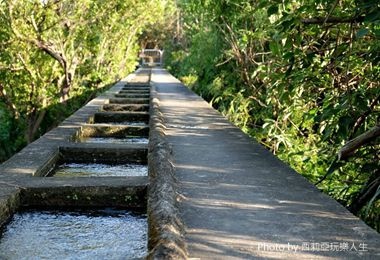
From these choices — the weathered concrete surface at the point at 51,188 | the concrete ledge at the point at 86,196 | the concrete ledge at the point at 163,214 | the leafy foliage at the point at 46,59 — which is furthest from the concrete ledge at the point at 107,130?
the leafy foliage at the point at 46,59

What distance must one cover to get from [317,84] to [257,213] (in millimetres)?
2047

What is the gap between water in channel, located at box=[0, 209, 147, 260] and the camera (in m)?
2.43

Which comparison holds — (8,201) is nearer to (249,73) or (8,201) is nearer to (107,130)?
(107,130)

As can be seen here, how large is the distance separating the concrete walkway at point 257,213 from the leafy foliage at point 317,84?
27 cm

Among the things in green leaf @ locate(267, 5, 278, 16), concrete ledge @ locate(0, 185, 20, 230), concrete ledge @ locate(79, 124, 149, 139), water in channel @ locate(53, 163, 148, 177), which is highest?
green leaf @ locate(267, 5, 278, 16)

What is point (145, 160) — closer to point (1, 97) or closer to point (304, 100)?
point (304, 100)

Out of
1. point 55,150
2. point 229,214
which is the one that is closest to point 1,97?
point 55,150

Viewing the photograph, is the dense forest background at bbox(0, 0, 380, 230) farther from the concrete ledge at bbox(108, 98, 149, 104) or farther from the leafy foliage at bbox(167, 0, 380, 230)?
the concrete ledge at bbox(108, 98, 149, 104)

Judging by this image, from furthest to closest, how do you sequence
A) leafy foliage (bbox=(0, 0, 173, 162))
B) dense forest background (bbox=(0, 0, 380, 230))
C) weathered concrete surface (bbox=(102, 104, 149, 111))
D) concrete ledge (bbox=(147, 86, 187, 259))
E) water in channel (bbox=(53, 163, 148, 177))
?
leafy foliage (bbox=(0, 0, 173, 162)) < weathered concrete surface (bbox=(102, 104, 149, 111)) < water in channel (bbox=(53, 163, 148, 177)) < dense forest background (bbox=(0, 0, 380, 230)) < concrete ledge (bbox=(147, 86, 187, 259))

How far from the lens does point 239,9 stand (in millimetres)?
8633

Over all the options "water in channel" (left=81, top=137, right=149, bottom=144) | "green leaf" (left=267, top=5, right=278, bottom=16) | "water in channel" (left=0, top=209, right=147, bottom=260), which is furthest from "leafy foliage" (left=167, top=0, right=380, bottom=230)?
"water in channel" (left=81, top=137, right=149, bottom=144)

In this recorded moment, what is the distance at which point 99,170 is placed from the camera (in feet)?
14.5

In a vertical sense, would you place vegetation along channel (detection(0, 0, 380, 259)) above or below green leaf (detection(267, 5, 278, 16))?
below

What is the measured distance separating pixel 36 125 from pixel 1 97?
4.50 ft
